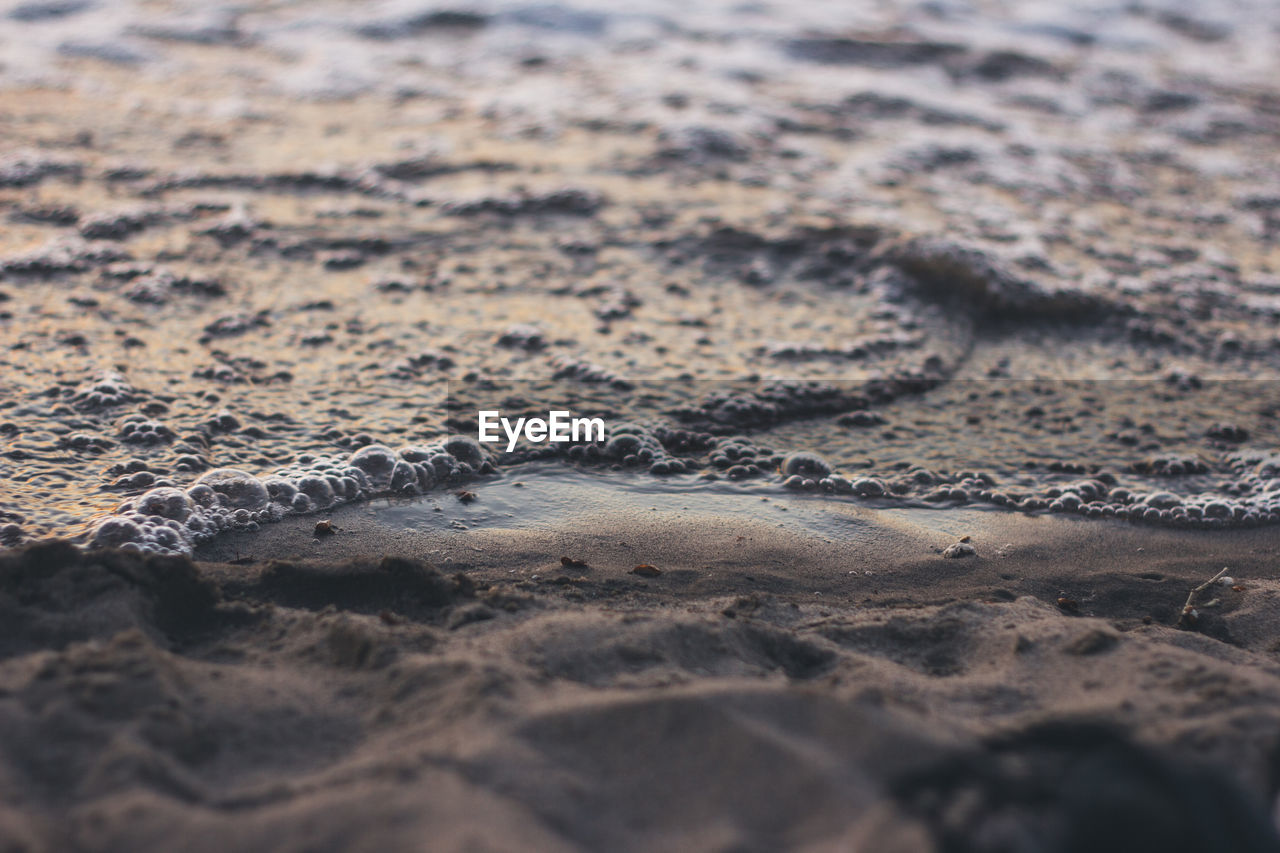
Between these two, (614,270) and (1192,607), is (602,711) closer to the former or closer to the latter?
(1192,607)

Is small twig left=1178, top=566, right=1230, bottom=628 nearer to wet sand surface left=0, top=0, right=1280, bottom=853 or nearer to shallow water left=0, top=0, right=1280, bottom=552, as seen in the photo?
wet sand surface left=0, top=0, right=1280, bottom=853

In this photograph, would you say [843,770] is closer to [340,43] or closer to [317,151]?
[317,151]

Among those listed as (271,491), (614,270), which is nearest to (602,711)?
(271,491)

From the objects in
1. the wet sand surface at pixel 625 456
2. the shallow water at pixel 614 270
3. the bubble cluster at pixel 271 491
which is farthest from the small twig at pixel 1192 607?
the bubble cluster at pixel 271 491

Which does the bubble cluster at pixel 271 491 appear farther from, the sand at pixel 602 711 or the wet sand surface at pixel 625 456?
the sand at pixel 602 711

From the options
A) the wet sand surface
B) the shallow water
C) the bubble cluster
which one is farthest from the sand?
the shallow water

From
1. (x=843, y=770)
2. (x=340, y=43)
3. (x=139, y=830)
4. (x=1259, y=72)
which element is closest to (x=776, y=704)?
(x=843, y=770)
